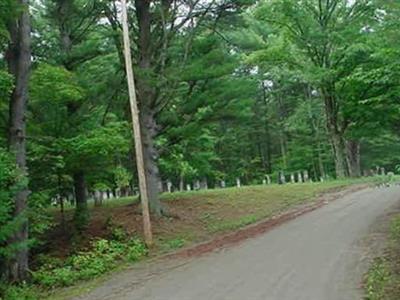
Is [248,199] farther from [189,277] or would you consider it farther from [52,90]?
[189,277]

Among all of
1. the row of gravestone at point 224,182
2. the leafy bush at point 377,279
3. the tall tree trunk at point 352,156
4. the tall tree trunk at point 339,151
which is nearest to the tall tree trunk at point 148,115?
the leafy bush at point 377,279

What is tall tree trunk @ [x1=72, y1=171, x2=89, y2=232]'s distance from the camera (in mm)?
18938

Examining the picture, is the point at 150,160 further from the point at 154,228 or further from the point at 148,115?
the point at 154,228

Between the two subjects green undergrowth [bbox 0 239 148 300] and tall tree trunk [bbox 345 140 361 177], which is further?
tall tree trunk [bbox 345 140 361 177]

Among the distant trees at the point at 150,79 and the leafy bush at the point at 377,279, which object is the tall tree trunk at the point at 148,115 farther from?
the leafy bush at the point at 377,279

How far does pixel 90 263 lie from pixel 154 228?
3813mm

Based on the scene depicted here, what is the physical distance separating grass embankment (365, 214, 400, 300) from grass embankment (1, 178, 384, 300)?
5.94 metres

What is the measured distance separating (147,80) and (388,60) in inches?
302

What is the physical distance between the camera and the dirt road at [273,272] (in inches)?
358

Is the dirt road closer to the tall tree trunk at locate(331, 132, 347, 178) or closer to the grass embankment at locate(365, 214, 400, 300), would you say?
the grass embankment at locate(365, 214, 400, 300)

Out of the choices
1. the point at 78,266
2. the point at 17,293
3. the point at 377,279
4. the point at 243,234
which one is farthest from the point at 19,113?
the point at 377,279

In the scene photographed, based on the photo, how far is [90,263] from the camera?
46.9 feet

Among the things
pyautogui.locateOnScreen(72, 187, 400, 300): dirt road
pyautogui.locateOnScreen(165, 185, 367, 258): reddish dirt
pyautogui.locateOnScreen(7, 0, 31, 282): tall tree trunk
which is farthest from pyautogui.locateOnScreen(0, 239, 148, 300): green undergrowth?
pyautogui.locateOnScreen(165, 185, 367, 258): reddish dirt

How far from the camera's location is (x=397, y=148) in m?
47.6
